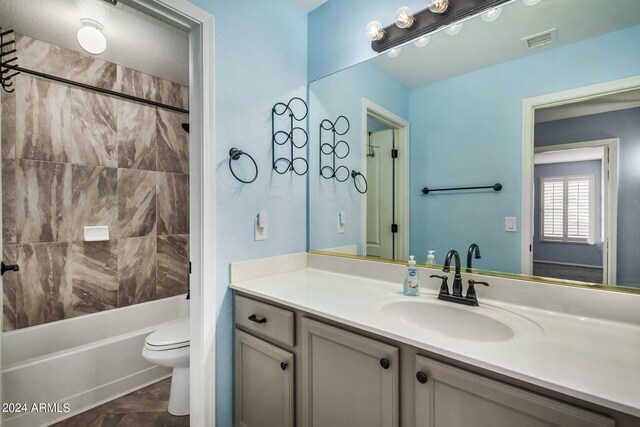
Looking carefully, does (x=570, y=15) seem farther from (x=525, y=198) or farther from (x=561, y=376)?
(x=561, y=376)

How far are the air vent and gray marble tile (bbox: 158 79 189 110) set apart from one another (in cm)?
272

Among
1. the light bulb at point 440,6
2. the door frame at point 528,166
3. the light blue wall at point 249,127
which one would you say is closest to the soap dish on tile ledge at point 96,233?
the light blue wall at point 249,127

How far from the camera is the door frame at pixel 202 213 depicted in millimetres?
1373

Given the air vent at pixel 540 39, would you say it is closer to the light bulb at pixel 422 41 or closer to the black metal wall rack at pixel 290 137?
the light bulb at pixel 422 41

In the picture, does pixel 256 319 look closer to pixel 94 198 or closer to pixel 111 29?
pixel 94 198

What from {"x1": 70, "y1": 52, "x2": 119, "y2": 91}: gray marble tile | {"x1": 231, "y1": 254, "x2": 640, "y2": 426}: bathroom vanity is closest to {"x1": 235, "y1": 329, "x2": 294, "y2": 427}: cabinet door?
{"x1": 231, "y1": 254, "x2": 640, "y2": 426}: bathroom vanity

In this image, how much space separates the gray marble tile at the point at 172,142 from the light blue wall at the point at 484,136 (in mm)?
2207

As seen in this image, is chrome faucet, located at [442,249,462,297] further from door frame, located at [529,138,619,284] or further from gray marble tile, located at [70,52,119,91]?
gray marble tile, located at [70,52,119,91]

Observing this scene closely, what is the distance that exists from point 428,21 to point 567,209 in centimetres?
102

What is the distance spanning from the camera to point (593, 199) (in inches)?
41.0

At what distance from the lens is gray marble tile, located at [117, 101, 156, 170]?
244 centimetres

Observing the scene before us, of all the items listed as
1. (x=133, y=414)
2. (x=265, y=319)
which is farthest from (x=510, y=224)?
(x=133, y=414)

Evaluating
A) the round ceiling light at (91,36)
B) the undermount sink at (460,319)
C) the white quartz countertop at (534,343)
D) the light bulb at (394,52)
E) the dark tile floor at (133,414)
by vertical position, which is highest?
the round ceiling light at (91,36)

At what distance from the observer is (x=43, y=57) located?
2.08 meters
